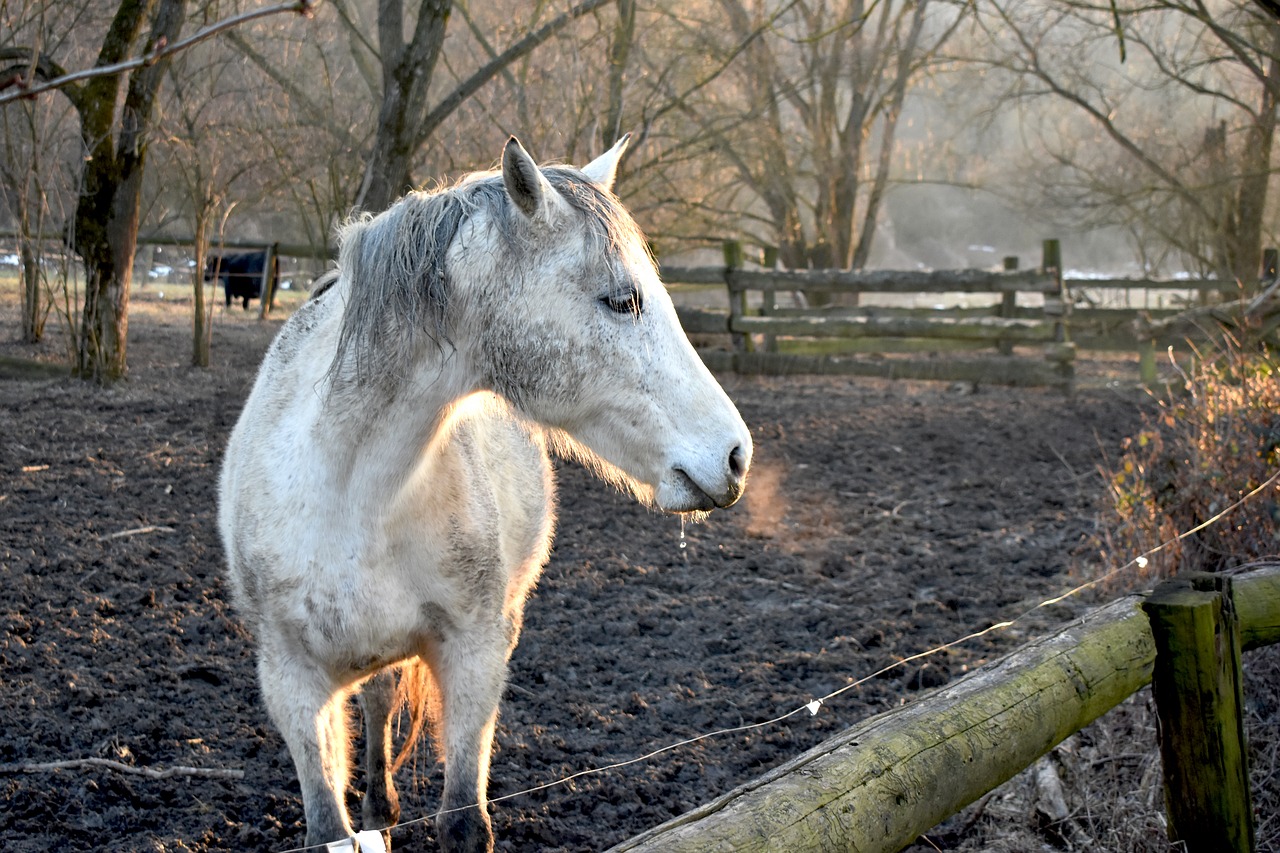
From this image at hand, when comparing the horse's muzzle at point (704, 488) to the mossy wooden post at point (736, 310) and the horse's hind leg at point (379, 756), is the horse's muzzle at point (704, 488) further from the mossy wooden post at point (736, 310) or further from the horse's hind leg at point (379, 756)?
the mossy wooden post at point (736, 310)

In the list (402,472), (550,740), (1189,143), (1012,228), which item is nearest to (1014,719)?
(402,472)

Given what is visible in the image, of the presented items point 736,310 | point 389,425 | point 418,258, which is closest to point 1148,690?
point 389,425

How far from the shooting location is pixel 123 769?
134 inches

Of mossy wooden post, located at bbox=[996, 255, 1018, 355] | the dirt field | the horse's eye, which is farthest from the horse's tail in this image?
mossy wooden post, located at bbox=[996, 255, 1018, 355]

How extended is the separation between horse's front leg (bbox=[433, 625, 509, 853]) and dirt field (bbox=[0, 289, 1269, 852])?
27.0 inches

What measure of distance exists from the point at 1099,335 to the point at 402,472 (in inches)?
674

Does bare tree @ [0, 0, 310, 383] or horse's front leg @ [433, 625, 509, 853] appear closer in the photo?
horse's front leg @ [433, 625, 509, 853]

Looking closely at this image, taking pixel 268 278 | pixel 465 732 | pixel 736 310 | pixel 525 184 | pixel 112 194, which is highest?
pixel 268 278

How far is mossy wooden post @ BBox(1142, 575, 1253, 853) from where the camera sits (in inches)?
99.4

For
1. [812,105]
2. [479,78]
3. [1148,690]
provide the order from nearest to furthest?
1. [1148,690]
2. [479,78]
3. [812,105]

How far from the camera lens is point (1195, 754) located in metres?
2.56

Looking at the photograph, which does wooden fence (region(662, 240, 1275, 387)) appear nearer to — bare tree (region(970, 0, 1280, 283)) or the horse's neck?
bare tree (region(970, 0, 1280, 283))

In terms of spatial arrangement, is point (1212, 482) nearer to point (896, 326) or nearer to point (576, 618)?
point (576, 618)

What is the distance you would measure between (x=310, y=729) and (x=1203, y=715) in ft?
7.26
